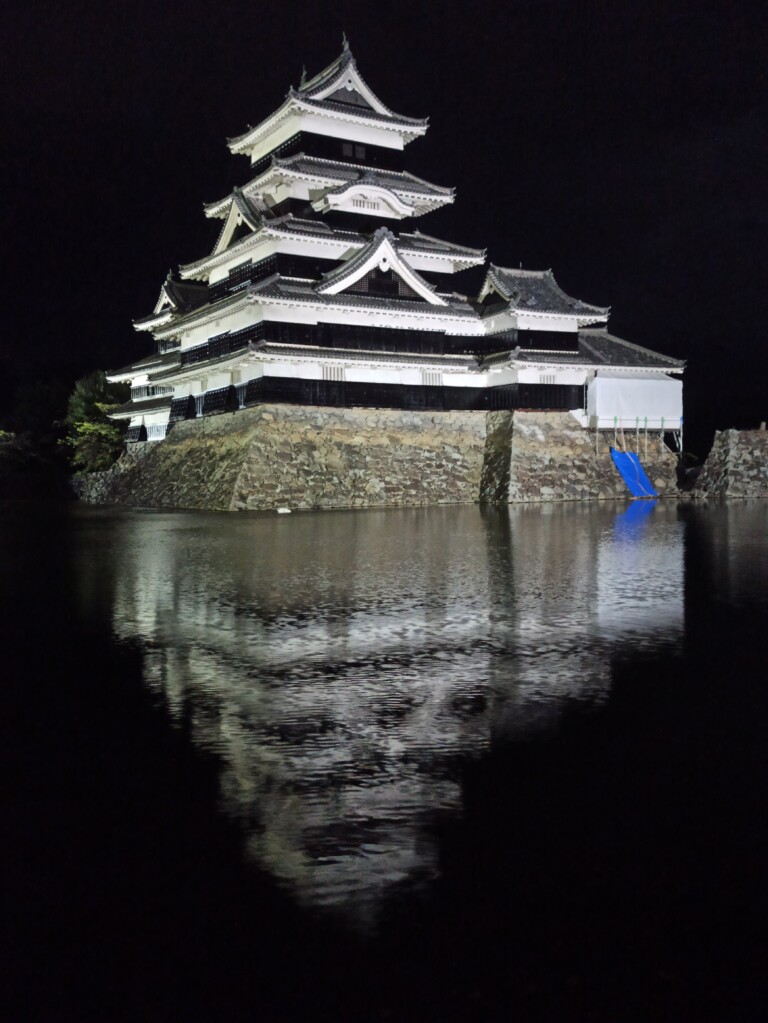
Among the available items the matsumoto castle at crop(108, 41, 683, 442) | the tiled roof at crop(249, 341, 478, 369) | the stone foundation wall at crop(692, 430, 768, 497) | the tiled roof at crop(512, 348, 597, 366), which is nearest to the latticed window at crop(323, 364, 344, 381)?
the matsumoto castle at crop(108, 41, 683, 442)

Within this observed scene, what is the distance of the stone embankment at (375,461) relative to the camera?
33125 mm

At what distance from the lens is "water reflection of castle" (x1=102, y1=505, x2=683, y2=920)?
438 centimetres

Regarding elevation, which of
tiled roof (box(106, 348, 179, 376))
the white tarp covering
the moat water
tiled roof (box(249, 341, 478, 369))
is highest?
tiled roof (box(106, 348, 179, 376))

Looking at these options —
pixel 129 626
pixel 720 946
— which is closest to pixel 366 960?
pixel 720 946

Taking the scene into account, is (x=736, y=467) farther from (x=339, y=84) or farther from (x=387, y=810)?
(x=387, y=810)

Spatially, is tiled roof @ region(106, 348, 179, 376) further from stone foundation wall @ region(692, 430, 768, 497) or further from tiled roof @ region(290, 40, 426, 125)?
stone foundation wall @ region(692, 430, 768, 497)

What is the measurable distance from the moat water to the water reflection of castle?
30mm

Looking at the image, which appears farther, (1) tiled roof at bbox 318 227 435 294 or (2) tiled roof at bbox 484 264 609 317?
(2) tiled roof at bbox 484 264 609 317

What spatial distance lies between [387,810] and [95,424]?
50.4 meters

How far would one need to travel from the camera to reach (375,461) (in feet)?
116

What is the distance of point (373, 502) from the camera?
34.8 meters

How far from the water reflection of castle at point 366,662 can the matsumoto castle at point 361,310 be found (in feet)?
60.0

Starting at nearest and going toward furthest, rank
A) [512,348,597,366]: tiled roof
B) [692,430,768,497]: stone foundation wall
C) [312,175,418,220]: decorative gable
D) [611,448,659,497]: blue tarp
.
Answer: [312,175,418,220]: decorative gable → [512,348,597,366]: tiled roof → [611,448,659,497]: blue tarp → [692,430,768,497]: stone foundation wall

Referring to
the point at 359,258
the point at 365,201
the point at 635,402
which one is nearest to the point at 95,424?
the point at 365,201
